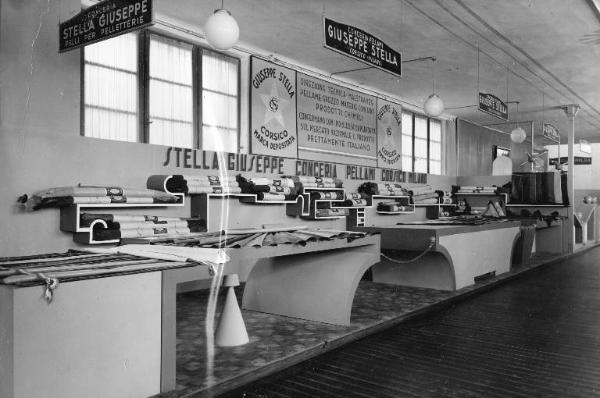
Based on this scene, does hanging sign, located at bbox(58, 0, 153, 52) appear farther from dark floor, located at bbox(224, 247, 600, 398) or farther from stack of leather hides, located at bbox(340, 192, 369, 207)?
stack of leather hides, located at bbox(340, 192, 369, 207)

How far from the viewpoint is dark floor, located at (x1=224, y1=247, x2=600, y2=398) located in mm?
2973

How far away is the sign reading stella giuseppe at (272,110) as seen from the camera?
6.99 m

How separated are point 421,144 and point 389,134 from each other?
237 centimetres

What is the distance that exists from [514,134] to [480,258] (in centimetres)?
480

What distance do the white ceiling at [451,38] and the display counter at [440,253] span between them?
2.48 meters

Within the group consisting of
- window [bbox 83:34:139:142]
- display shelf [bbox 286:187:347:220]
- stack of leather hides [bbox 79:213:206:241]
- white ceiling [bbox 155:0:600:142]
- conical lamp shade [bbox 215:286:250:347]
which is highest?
white ceiling [bbox 155:0:600:142]

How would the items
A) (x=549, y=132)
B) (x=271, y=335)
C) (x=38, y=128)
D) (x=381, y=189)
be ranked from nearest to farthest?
(x=271, y=335) → (x=38, y=128) → (x=381, y=189) → (x=549, y=132)

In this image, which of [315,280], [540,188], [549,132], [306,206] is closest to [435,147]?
[549,132]

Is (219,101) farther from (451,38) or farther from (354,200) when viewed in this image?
(451,38)

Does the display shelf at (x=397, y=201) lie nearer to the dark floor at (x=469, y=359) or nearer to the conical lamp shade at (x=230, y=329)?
the dark floor at (x=469, y=359)

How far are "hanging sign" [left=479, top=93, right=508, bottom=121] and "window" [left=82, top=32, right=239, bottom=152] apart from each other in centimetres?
345

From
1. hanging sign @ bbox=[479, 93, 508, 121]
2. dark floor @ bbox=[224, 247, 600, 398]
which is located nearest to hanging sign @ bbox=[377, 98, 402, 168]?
hanging sign @ bbox=[479, 93, 508, 121]

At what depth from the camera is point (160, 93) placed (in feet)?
20.0

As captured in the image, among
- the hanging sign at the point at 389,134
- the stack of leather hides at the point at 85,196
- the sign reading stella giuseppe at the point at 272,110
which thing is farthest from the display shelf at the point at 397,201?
the stack of leather hides at the point at 85,196
